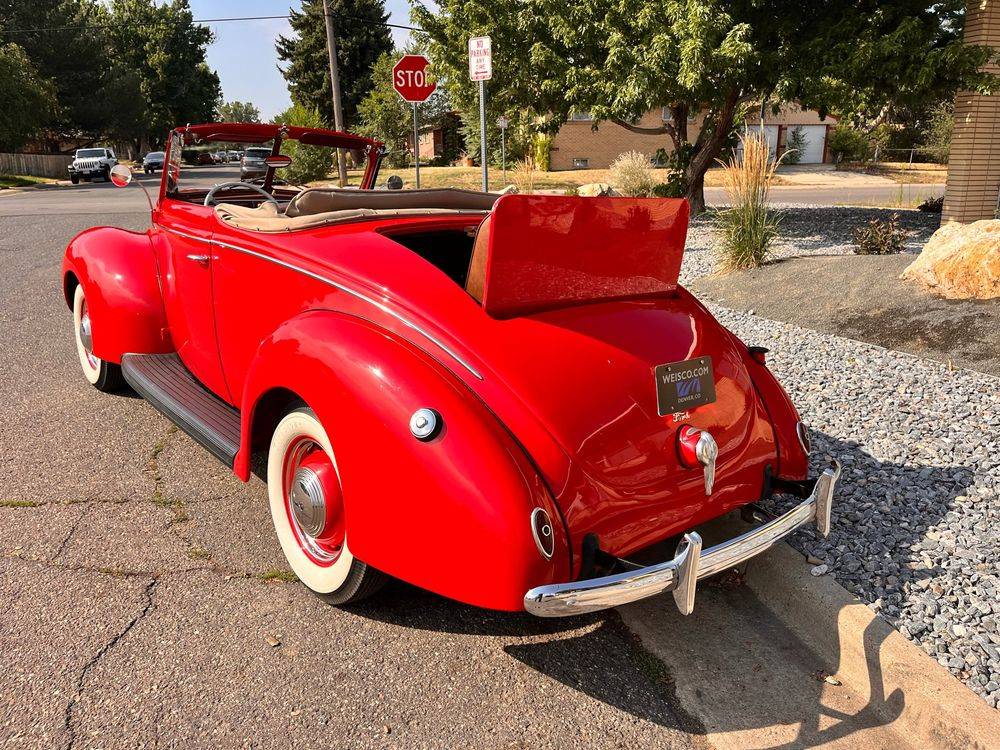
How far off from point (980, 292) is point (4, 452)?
6.42m

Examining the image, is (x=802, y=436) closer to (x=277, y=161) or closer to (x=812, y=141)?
(x=277, y=161)

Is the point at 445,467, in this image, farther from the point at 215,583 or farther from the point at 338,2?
the point at 338,2

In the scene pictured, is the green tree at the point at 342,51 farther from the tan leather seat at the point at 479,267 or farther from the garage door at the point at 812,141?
the tan leather seat at the point at 479,267

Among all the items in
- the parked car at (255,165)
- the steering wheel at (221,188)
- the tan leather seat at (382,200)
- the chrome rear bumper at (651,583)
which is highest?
the parked car at (255,165)

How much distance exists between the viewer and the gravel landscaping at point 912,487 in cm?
237

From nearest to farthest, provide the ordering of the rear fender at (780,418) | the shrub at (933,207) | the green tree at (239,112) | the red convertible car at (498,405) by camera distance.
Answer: the red convertible car at (498,405), the rear fender at (780,418), the shrub at (933,207), the green tree at (239,112)

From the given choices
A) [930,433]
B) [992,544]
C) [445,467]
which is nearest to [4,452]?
[445,467]

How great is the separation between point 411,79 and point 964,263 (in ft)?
25.5

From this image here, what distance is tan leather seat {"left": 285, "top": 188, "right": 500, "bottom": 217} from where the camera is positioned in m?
2.95

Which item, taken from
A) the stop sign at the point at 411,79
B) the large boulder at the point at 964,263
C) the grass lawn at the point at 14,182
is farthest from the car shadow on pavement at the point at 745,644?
the grass lawn at the point at 14,182

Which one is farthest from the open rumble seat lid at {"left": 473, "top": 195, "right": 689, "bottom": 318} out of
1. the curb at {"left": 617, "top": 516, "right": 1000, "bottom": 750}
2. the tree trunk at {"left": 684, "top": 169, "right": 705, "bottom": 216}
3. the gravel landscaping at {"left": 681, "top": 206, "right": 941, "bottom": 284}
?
the tree trunk at {"left": 684, "top": 169, "right": 705, "bottom": 216}

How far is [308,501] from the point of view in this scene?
2.43 m

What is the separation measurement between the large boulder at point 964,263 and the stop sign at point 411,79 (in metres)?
7.07

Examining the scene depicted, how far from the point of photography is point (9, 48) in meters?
37.8
